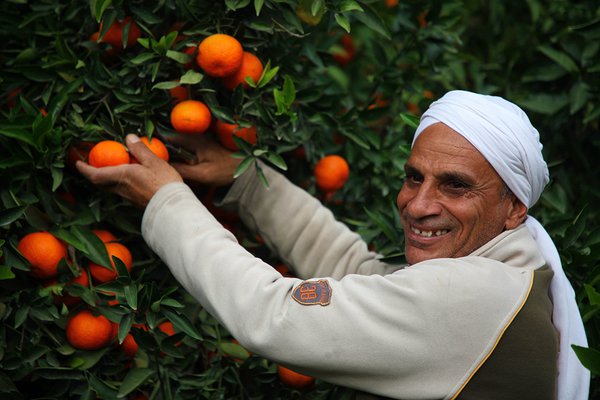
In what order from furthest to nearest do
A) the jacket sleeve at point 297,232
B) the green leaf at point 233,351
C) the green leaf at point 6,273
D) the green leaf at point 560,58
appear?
the green leaf at point 560,58 < the jacket sleeve at point 297,232 < the green leaf at point 233,351 < the green leaf at point 6,273

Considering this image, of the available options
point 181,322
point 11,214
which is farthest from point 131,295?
point 11,214

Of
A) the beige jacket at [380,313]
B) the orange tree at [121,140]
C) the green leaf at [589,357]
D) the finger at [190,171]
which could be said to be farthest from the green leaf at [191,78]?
the green leaf at [589,357]

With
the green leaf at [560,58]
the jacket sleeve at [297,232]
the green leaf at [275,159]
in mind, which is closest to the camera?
the green leaf at [275,159]

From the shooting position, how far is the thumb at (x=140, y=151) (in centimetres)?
208

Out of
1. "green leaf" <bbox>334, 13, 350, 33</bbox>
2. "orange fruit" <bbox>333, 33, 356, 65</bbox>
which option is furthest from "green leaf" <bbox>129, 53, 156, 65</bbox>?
"orange fruit" <bbox>333, 33, 356, 65</bbox>

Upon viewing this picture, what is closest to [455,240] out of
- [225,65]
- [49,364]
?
[225,65]

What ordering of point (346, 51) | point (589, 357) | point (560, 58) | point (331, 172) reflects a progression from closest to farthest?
point (589, 357) → point (331, 172) → point (560, 58) → point (346, 51)

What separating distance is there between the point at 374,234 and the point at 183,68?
2.72 ft

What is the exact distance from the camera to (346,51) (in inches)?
132

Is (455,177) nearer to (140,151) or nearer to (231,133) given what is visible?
(231,133)

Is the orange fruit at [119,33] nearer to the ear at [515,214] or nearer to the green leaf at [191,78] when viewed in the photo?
the green leaf at [191,78]

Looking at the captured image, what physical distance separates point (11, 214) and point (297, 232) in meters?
0.85

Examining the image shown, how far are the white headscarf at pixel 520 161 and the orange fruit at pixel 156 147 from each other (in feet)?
2.43

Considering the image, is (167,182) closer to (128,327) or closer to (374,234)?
(128,327)
